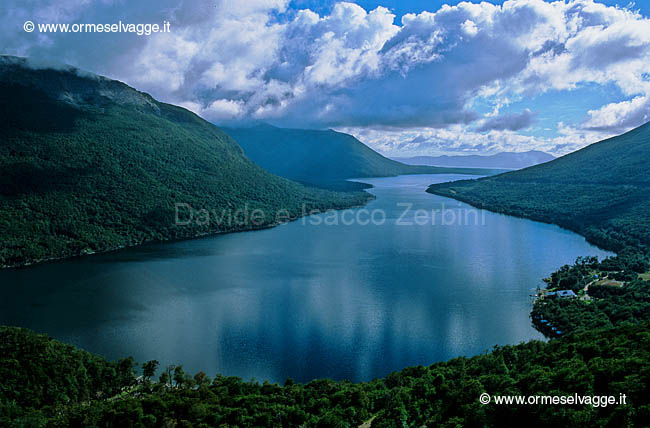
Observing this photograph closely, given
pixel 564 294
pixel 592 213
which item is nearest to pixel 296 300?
pixel 564 294

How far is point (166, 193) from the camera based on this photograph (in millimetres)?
76438

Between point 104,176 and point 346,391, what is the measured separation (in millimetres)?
64236

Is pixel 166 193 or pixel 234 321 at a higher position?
pixel 166 193

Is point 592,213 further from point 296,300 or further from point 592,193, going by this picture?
point 296,300

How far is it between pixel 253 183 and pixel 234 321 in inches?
2541

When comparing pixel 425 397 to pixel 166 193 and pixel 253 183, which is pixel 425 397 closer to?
pixel 166 193

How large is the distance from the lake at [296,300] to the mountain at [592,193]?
5953 mm

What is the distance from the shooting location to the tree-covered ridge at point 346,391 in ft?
51.3

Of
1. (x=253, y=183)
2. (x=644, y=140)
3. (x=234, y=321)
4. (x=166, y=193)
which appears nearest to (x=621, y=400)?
(x=234, y=321)

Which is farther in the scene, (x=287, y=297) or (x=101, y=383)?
(x=287, y=297)

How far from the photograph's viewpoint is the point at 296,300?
A: 129 ft

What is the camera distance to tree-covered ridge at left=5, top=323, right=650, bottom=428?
15648mm

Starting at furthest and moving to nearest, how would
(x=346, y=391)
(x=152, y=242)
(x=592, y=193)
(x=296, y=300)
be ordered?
(x=592, y=193)
(x=152, y=242)
(x=296, y=300)
(x=346, y=391)

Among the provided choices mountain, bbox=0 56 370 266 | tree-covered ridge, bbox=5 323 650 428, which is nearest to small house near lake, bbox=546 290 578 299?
tree-covered ridge, bbox=5 323 650 428
